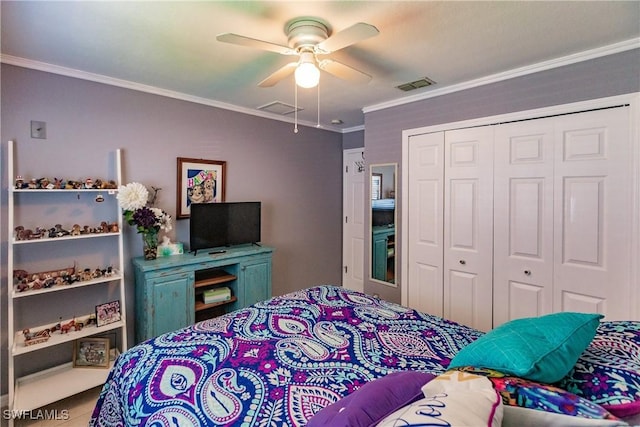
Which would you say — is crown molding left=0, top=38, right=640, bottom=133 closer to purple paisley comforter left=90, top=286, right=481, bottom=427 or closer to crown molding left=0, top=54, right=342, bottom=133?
crown molding left=0, top=54, right=342, bottom=133

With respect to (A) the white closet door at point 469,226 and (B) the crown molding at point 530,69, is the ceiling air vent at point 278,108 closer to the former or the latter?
(B) the crown molding at point 530,69

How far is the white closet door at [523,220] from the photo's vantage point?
2385 millimetres

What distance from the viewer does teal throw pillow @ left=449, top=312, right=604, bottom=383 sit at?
0.96 metres

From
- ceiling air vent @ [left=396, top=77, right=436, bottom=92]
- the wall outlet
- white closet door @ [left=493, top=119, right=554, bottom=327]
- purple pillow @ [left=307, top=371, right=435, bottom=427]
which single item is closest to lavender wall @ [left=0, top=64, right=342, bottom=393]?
the wall outlet

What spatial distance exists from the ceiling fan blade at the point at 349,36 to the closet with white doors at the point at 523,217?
1.62 m

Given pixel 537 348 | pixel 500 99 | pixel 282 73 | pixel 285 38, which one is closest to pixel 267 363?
pixel 537 348

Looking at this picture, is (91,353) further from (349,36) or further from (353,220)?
(353,220)

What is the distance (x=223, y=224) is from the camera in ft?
10.6

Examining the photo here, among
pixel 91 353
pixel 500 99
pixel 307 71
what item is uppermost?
pixel 500 99

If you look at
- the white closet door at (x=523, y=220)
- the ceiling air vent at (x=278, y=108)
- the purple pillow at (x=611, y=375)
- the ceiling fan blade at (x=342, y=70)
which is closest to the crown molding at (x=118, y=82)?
the ceiling air vent at (x=278, y=108)

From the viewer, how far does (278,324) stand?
70.1 inches

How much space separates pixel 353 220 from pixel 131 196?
293 cm

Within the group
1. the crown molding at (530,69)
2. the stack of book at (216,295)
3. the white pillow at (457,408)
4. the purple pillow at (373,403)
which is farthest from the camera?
the stack of book at (216,295)

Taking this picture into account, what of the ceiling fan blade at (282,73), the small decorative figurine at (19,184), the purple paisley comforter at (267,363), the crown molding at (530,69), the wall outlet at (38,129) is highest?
the crown molding at (530,69)
